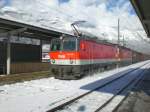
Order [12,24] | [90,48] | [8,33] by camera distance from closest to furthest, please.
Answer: [12,24], [8,33], [90,48]

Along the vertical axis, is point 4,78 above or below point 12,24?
below

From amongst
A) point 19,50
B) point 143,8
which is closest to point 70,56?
point 19,50

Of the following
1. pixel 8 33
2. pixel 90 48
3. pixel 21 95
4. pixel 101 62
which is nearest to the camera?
pixel 21 95

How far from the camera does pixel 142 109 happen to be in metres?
10.4

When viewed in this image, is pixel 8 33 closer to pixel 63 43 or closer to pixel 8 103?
pixel 63 43

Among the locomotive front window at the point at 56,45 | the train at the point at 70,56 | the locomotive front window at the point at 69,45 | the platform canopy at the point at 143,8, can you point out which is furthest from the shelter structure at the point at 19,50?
the platform canopy at the point at 143,8

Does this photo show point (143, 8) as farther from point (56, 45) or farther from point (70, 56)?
point (56, 45)

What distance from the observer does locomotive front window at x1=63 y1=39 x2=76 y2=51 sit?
821 inches

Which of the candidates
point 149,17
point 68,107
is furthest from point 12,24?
point 68,107

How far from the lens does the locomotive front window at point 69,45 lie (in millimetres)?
20844

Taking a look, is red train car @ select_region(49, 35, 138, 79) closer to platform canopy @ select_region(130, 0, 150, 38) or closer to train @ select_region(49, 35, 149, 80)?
train @ select_region(49, 35, 149, 80)

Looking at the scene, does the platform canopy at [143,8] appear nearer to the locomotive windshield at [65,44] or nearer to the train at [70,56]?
the train at [70,56]

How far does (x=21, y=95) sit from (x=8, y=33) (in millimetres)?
8551

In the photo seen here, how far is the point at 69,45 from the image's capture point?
68.9 ft
